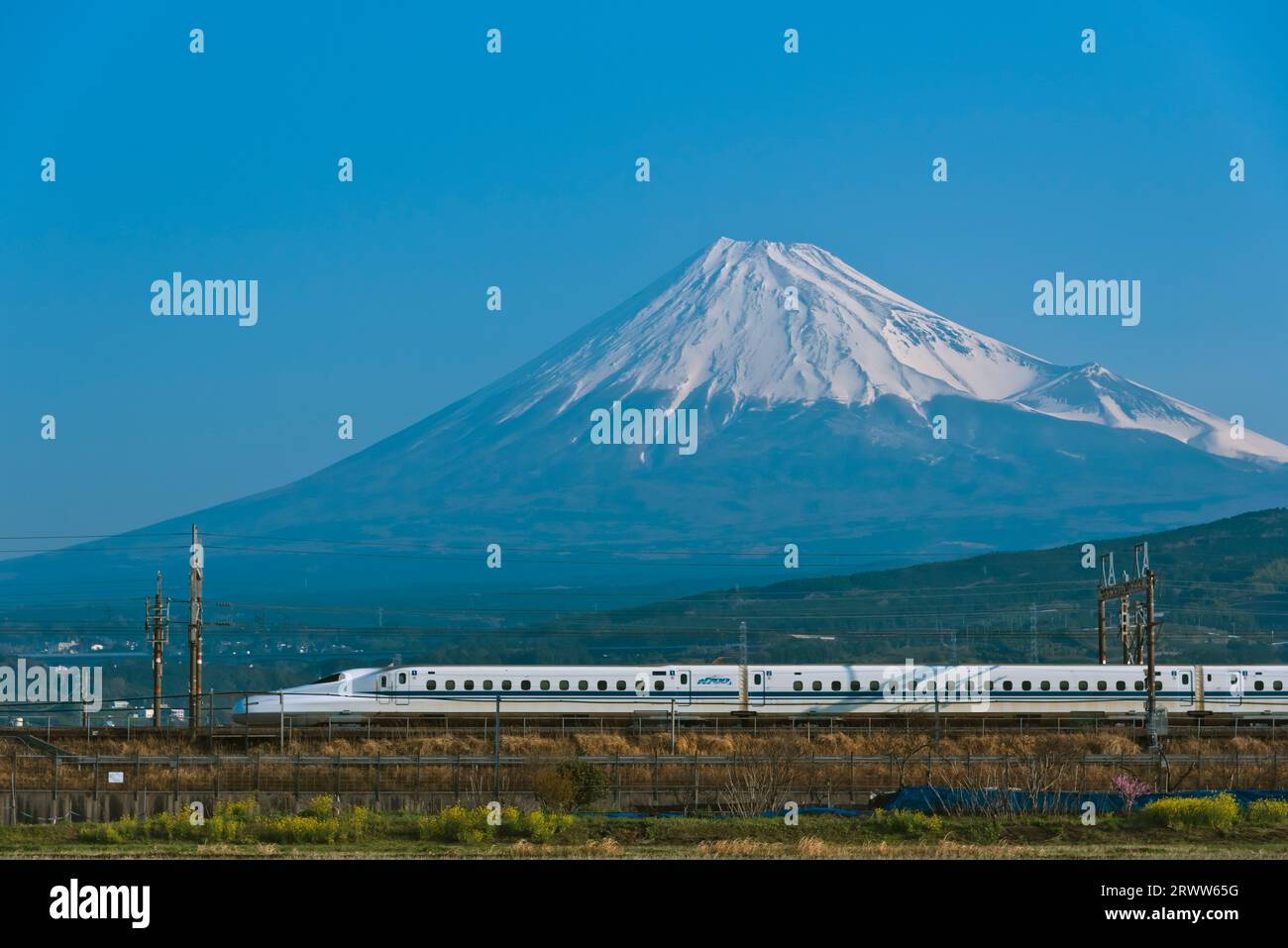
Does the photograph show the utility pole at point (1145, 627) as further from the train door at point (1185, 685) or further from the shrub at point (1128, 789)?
the shrub at point (1128, 789)

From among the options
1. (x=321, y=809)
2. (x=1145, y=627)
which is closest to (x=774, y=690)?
(x=1145, y=627)

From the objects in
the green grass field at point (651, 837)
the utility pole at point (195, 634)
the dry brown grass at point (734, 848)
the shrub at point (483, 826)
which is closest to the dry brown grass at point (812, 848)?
the green grass field at point (651, 837)

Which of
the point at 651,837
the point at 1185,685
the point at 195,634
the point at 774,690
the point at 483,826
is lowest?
the point at 651,837

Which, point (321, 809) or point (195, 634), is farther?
point (195, 634)

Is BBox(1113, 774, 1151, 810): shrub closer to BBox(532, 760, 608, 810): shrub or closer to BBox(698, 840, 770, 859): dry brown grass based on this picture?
BBox(698, 840, 770, 859): dry brown grass

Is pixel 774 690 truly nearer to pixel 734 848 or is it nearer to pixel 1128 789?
pixel 1128 789
